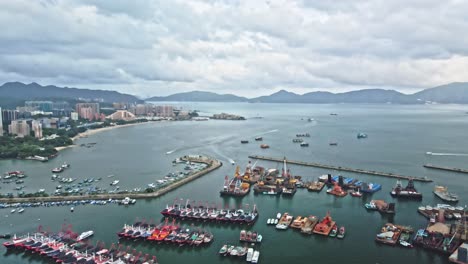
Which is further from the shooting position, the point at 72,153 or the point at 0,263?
the point at 72,153

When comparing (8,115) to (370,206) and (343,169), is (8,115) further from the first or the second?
(370,206)

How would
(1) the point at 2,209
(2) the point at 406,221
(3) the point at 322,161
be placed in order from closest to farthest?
(2) the point at 406,221 < (1) the point at 2,209 < (3) the point at 322,161

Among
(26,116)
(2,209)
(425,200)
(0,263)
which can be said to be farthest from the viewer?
(26,116)

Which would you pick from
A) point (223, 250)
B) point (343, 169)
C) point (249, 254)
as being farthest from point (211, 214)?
point (343, 169)

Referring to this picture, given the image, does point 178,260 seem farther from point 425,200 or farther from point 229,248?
point 425,200

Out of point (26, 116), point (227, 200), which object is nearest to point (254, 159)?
point (227, 200)

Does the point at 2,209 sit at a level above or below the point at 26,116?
below
